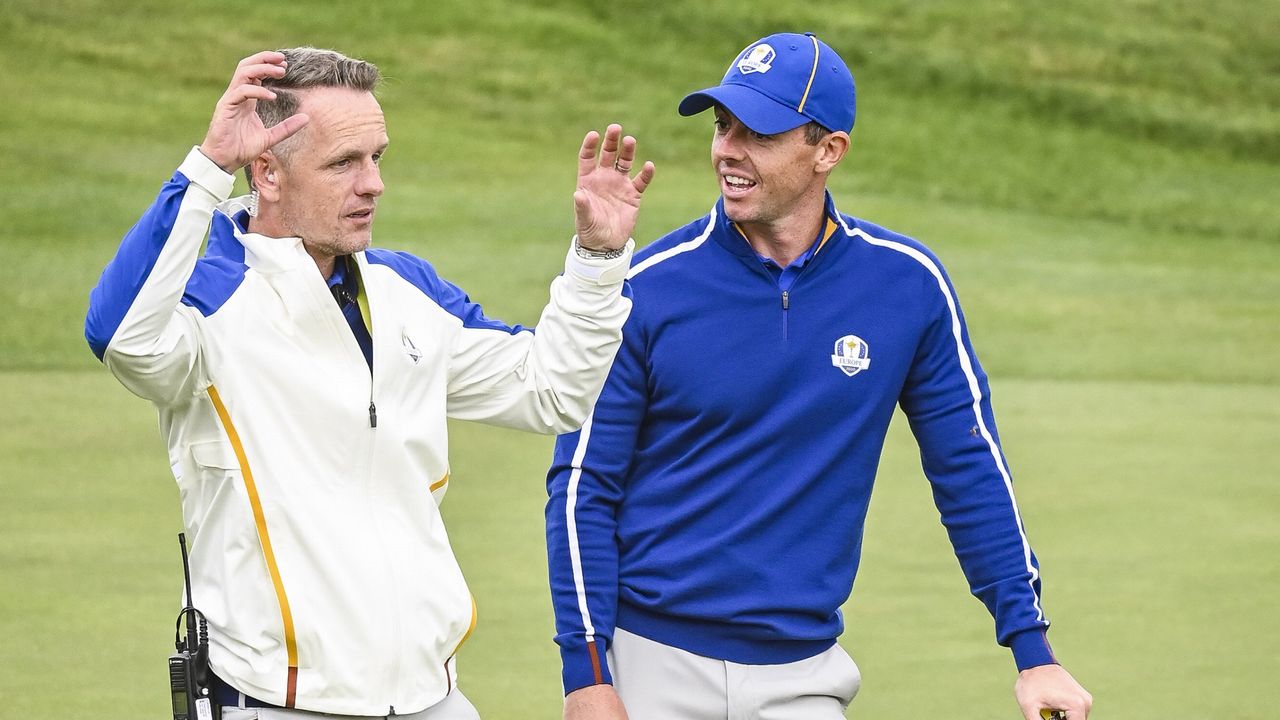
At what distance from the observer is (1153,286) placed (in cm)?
1308

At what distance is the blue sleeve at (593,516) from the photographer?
3303 millimetres

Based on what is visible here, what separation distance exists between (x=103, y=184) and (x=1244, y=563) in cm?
1042

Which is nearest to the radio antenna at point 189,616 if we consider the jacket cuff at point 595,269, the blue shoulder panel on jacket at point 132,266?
the blue shoulder panel on jacket at point 132,266

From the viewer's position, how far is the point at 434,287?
2.96 metres

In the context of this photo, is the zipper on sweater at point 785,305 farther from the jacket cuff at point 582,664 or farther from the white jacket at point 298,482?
the white jacket at point 298,482

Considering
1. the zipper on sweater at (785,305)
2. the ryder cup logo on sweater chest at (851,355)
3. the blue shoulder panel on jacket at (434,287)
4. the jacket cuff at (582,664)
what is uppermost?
the blue shoulder panel on jacket at (434,287)

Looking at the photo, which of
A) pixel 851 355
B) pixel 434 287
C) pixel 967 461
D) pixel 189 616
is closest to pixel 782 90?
pixel 851 355

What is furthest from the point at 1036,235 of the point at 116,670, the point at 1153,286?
the point at 116,670

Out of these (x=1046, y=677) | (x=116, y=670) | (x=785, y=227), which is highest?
(x=785, y=227)

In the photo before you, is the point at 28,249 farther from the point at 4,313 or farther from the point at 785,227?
the point at 785,227

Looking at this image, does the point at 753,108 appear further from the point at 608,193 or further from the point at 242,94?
the point at 242,94

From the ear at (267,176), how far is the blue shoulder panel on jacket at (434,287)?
0.17 metres

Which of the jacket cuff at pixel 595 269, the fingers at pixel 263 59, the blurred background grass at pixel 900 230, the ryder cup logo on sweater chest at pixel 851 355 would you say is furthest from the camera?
the blurred background grass at pixel 900 230

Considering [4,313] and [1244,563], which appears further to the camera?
[4,313]
